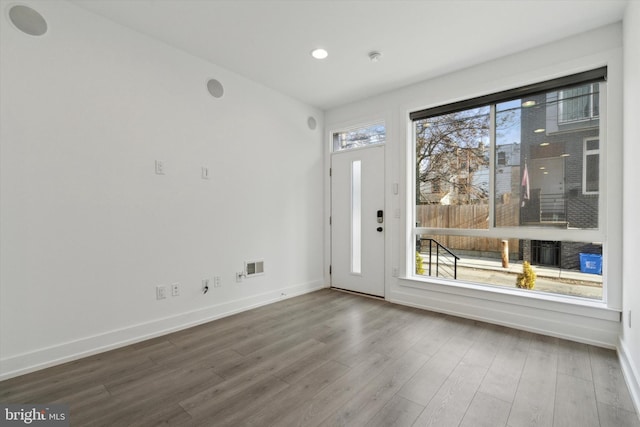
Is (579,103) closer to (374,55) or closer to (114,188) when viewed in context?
(374,55)

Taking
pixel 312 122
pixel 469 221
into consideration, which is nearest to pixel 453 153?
pixel 469 221

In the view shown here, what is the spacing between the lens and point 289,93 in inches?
159

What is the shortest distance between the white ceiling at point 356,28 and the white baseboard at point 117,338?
2687 mm

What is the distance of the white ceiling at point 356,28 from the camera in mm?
2342

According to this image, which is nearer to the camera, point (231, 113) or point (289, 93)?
point (231, 113)

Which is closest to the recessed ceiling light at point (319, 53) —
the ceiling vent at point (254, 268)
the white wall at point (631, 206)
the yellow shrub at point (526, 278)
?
the white wall at point (631, 206)

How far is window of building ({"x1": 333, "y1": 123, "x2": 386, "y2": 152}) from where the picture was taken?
13.7ft

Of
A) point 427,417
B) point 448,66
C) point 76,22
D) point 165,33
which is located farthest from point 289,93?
point 427,417

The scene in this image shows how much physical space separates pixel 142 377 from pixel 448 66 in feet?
13.3

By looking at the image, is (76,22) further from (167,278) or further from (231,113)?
(167,278)

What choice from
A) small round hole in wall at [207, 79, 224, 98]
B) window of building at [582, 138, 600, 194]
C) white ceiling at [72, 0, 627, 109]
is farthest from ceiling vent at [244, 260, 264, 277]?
window of building at [582, 138, 600, 194]

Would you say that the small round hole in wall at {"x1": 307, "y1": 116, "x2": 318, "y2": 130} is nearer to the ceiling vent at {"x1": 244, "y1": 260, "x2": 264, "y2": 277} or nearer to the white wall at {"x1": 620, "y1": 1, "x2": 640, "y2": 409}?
the ceiling vent at {"x1": 244, "y1": 260, "x2": 264, "y2": 277}

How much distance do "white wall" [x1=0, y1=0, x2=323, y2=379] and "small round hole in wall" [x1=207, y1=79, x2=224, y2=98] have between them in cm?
6

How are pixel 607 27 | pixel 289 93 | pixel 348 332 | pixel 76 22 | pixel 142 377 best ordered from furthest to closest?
pixel 289 93 < pixel 348 332 < pixel 607 27 < pixel 76 22 < pixel 142 377
